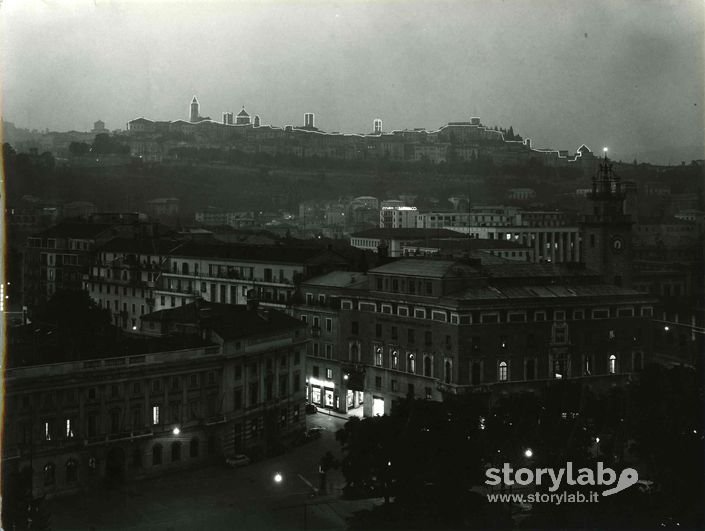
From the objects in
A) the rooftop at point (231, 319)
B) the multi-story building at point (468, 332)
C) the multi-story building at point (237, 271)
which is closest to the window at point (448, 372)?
the multi-story building at point (468, 332)

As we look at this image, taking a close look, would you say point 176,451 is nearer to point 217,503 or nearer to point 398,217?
point 217,503

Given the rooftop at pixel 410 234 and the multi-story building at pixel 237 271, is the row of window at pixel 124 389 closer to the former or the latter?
the multi-story building at pixel 237 271

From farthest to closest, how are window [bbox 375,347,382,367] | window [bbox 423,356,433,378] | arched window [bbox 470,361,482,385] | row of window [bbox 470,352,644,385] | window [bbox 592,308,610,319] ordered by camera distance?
window [bbox 375,347,382,367] < window [bbox 592,308,610,319] < window [bbox 423,356,433,378] < row of window [bbox 470,352,644,385] < arched window [bbox 470,361,482,385]

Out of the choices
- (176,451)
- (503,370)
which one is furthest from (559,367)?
(176,451)

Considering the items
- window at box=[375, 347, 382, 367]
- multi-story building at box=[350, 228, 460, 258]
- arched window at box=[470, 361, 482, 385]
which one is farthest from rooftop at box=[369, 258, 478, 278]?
multi-story building at box=[350, 228, 460, 258]

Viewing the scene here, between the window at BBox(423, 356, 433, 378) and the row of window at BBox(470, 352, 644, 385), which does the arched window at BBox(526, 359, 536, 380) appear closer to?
the row of window at BBox(470, 352, 644, 385)

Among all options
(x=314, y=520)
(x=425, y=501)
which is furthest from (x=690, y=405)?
(x=314, y=520)

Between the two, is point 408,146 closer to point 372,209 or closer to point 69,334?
point 372,209
